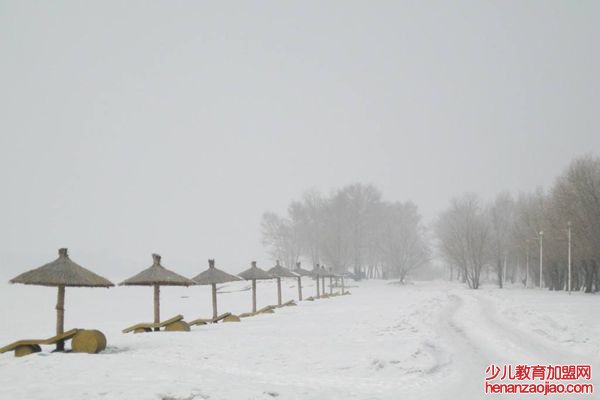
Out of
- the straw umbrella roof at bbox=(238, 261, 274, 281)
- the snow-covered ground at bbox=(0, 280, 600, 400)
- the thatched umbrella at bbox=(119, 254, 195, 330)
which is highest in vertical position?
the thatched umbrella at bbox=(119, 254, 195, 330)

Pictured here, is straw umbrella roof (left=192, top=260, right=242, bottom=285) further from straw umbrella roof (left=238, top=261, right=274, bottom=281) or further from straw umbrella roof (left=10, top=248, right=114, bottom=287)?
straw umbrella roof (left=10, top=248, right=114, bottom=287)

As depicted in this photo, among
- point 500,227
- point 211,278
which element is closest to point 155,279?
point 211,278

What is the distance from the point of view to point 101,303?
4806cm

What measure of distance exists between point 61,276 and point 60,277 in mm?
53

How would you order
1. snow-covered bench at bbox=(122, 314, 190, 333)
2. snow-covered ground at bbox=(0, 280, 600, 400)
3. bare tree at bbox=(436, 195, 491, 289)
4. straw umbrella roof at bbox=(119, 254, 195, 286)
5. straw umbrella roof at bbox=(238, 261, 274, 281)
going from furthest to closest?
1. bare tree at bbox=(436, 195, 491, 289)
2. straw umbrella roof at bbox=(238, 261, 274, 281)
3. straw umbrella roof at bbox=(119, 254, 195, 286)
4. snow-covered bench at bbox=(122, 314, 190, 333)
5. snow-covered ground at bbox=(0, 280, 600, 400)

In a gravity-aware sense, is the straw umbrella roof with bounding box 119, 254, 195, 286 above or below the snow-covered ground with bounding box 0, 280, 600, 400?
above

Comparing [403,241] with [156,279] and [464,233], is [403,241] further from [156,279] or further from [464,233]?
[156,279]

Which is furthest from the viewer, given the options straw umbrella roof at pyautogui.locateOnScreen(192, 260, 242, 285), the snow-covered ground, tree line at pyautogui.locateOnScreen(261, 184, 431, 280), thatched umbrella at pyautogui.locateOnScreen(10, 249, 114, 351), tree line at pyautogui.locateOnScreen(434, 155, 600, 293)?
tree line at pyautogui.locateOnScreen(261, 184, 431, 280)

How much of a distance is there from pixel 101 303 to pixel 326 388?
44.4 metres

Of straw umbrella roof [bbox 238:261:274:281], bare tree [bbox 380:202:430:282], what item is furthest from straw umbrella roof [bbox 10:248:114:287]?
bare tree [bbox 380:202:430:282]

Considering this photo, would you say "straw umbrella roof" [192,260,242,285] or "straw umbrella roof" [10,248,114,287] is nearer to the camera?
"straw umbrella roof" [10,248,114,287]

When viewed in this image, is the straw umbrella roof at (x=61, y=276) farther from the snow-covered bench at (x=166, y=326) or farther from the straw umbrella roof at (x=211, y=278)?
the straw umbrella roof at (x=211, y=278)

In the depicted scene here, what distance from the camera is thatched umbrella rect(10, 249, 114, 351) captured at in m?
14.4

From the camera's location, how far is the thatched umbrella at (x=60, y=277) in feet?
47.4
